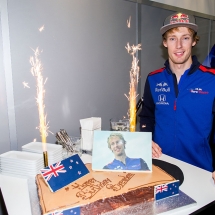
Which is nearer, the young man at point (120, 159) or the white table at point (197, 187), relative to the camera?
the white table at point (197, 187)

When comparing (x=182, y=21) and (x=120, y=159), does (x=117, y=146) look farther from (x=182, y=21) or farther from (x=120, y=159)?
(x=182, y=21)

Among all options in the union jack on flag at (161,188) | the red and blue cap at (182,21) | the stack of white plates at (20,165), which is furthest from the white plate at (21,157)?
the red and blue cap at (182,21)

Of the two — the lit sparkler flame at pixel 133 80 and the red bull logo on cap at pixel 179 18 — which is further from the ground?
the red bull logo on cap at pixel 179 18

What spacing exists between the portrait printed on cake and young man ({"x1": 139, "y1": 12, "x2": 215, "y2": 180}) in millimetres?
307

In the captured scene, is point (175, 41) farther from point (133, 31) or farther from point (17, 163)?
point (17, 163)

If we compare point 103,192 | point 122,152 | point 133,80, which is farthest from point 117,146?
point 133,80

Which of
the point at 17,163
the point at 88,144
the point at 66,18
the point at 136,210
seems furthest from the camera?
the point at 66,18

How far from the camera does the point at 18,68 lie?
1.35 meters

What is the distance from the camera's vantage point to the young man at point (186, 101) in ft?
4.42

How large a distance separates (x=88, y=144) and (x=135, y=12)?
1231 mm

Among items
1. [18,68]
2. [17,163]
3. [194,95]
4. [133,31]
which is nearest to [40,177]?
[17,163]

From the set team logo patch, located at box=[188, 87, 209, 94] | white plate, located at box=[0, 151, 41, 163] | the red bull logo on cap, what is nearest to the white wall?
the red bull logo on cap

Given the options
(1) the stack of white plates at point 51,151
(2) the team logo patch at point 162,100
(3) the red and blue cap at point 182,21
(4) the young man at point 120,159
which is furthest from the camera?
(2) the team logo patch at point 162,100

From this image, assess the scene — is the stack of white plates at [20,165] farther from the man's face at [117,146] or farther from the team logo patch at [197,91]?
the team logo patch at [197,91]
